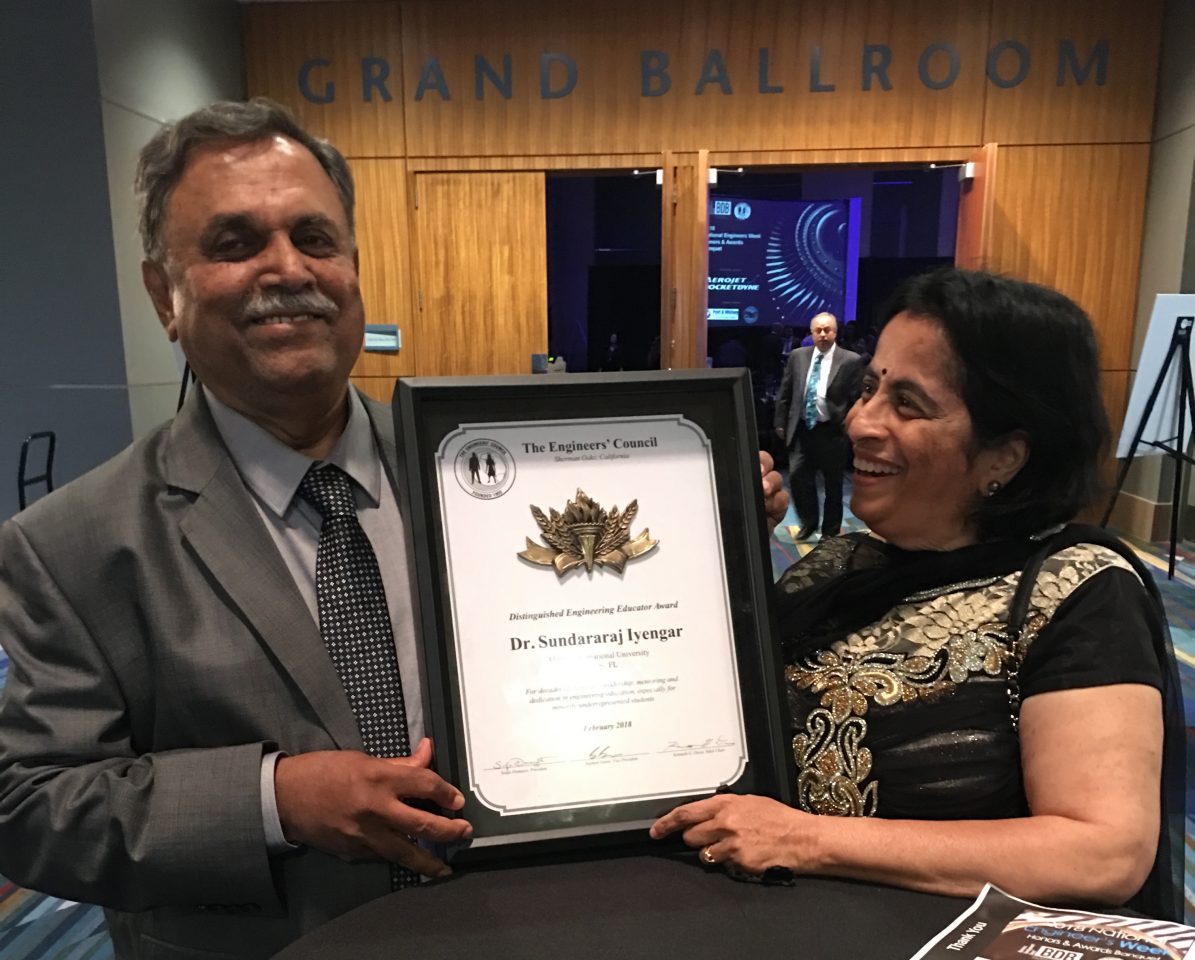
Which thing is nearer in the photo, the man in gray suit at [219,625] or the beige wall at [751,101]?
the man in gray suit at [219,625]

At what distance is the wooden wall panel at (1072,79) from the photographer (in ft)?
19.0

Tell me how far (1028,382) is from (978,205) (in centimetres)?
541

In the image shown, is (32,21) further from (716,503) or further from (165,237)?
(716,503)

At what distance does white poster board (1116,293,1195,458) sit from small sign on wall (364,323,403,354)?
16.2 feet

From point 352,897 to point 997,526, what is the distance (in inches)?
40.2

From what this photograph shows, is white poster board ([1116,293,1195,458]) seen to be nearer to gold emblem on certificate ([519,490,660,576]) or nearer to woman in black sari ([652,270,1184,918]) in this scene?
woman in black sari ([652,270,1184,918])

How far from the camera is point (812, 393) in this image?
18.7ft

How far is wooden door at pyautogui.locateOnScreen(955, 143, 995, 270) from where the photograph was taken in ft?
18.6

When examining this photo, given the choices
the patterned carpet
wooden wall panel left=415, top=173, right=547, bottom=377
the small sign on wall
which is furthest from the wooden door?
the small sign on wall

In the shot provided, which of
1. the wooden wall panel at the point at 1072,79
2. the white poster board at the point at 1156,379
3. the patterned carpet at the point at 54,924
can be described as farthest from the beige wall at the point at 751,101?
the patterned carpet at the point at 54,924

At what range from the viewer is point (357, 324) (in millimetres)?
1238

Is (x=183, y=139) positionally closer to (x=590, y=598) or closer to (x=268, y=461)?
(x=268, y=461)
